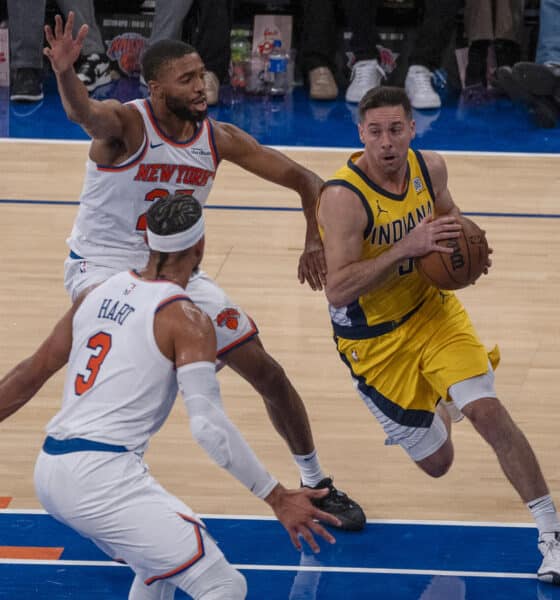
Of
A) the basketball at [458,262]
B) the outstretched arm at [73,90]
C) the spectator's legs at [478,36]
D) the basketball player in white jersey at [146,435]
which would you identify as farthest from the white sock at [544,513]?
the spectator's legs at [478,36]

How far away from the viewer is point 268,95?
13.1 metres

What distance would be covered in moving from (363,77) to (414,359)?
7.43 meters

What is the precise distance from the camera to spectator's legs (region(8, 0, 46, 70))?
12422mm

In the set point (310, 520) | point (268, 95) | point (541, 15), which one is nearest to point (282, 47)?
point (268, 95)

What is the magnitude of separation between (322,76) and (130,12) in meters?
2.31

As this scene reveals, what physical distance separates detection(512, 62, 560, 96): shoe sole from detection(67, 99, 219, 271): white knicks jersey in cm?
650

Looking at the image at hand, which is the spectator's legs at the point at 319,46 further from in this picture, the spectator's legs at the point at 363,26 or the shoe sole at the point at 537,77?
the shoe sole at the point at 537,77

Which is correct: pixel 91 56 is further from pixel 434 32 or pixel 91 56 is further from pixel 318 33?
pixel 434 32

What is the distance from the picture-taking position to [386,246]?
18.5 feet

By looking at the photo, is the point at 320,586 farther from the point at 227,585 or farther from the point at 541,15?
the point at 541,15

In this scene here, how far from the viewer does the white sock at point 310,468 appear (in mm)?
5934

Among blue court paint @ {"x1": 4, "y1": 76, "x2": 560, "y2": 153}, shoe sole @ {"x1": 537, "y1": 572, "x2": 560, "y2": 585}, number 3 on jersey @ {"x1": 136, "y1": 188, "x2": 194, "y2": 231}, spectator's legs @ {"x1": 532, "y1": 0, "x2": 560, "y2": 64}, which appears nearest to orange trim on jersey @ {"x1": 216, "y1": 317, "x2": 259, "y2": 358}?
number 3 on jersey @ {"x1": 136, "y1": 188, "x2": 194, "y2": 231}

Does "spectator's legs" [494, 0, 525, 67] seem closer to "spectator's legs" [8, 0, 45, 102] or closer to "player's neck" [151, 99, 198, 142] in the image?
"spectator's legs" [8, 0, 45, 102]

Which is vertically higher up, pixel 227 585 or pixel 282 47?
pixel 227 585
